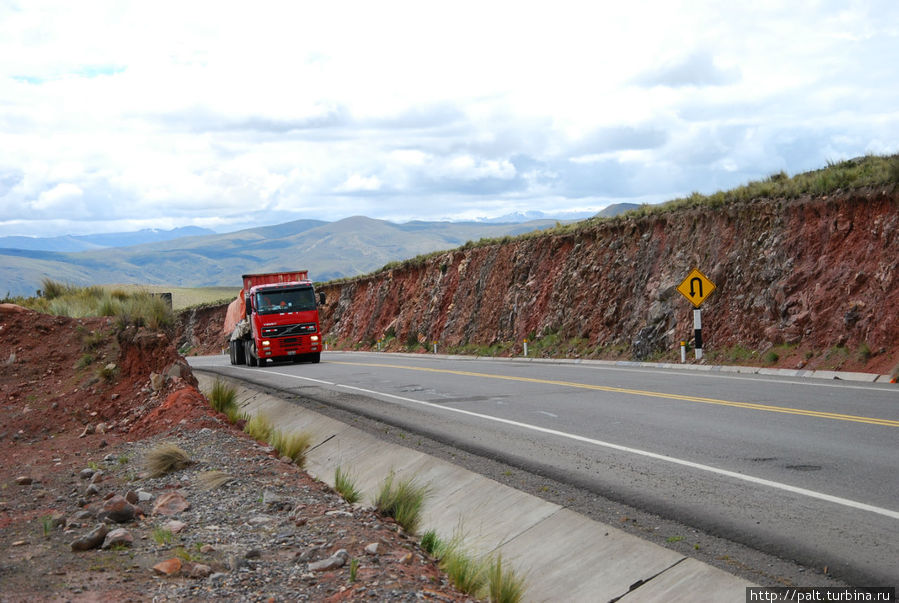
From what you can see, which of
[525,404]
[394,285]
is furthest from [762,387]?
[394,285]

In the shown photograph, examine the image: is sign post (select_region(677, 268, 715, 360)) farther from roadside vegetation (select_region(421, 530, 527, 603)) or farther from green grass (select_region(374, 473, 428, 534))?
roadside vegetation (select_region(421, 530, 527, 603))

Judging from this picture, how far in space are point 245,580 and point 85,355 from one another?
38.0ft

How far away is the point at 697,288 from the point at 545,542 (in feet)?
58.0

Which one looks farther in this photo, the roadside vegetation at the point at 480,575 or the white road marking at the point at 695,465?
the white road marking at the point at 695,465

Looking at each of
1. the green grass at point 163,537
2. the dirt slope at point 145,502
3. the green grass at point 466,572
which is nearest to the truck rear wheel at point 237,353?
the dirt slope at point 145,502

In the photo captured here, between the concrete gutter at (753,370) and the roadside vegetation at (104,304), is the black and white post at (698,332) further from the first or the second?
the roadside vegetation at (104,304)

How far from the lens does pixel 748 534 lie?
6410mm

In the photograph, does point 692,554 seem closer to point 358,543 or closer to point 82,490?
point 358,543

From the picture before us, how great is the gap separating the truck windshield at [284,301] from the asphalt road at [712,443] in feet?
40.2

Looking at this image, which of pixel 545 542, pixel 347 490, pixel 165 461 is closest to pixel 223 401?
pixel 165 461

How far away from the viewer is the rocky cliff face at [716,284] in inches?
774

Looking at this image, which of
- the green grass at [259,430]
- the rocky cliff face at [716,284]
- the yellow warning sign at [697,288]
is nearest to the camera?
the green grass at [259,430]

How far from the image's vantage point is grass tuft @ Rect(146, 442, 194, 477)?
9930 millimetres

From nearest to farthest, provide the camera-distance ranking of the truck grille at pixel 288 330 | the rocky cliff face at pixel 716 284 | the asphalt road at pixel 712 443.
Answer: the asphalt road at pixel 712 443 < the rocky cliff face at pixel 716 284 < the truck grille at pixel 288 330
